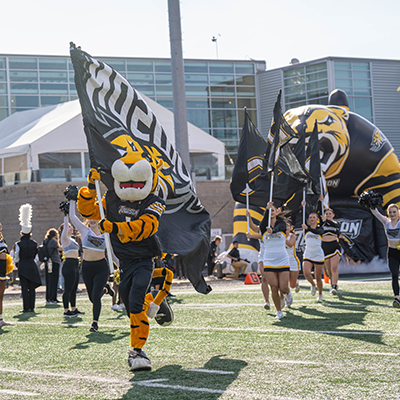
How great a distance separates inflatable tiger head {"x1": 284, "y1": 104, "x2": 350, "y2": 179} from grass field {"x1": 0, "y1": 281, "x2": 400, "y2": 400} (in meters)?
7.51

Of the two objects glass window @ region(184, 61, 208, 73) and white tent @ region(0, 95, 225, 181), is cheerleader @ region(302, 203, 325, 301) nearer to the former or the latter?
white tent @ region(0, 95, 225, 181)

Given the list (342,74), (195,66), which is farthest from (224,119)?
(342,74)

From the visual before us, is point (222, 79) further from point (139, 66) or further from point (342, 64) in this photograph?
point (342, 64)

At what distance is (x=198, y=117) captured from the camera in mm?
41125

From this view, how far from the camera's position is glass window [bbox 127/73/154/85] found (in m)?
39.9

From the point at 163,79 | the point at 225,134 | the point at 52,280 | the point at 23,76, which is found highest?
the point at 23,76

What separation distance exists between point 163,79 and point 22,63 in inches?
347

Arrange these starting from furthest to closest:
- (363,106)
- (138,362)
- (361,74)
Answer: (361,74) → (363,106) → (138,362)

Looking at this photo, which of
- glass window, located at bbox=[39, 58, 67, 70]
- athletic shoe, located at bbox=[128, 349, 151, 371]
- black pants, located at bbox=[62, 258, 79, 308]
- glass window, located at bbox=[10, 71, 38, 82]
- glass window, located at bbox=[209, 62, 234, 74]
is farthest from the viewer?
glass window, located at bbox=[209, 62, 234, 74]

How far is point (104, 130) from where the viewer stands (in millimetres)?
7652

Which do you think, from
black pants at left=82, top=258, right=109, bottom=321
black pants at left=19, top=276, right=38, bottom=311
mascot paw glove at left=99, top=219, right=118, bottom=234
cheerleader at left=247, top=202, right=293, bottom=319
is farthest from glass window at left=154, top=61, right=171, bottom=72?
mascot paw glove at left=99, top=219, right=118, bottom=234

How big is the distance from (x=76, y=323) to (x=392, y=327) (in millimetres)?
4835

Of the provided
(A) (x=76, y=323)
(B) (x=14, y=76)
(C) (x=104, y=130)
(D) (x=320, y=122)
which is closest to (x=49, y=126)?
(B) (x=14, y=76)

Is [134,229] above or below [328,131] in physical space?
below
